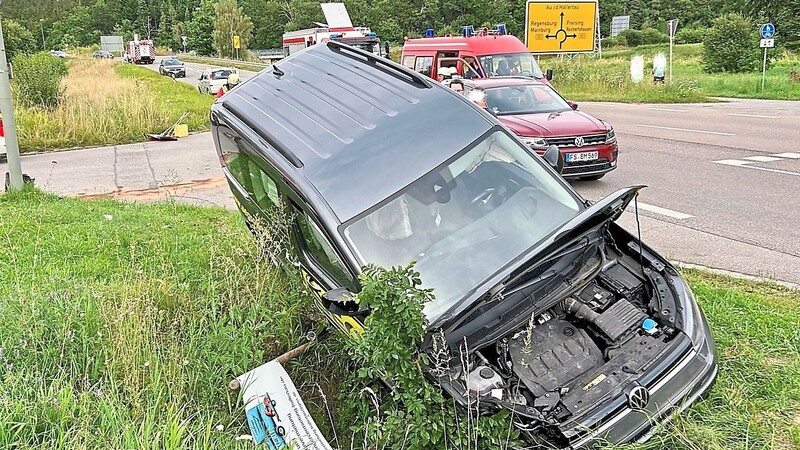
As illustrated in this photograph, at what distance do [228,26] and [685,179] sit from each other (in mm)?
76068

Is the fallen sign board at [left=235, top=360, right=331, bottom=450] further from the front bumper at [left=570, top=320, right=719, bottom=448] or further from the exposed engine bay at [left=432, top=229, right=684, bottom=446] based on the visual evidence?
the front bumper at [left=570, top=320, right=719, bottom=448]

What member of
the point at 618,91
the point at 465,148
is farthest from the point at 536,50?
the point at 465,148

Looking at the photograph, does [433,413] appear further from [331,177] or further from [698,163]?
[698,163]

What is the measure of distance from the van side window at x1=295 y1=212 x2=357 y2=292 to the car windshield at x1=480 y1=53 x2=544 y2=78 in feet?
46.5

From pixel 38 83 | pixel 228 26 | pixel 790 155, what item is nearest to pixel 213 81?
pixel 38 83

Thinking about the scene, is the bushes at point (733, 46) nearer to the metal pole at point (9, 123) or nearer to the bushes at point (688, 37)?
the bushes at point (688, 37)

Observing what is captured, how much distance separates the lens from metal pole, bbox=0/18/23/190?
8.63 metres

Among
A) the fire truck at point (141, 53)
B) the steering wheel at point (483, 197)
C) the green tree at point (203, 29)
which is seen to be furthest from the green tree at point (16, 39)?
the green tree at point (203, 29)

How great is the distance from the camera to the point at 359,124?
14.2 ft

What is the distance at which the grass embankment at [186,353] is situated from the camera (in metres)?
3.31

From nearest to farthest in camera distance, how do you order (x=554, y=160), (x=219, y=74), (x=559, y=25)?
1. (x=554, y=160)
2. (x=559, y=25)
3. (x=219, y=74)

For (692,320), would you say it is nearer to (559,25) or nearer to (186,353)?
(186,353)

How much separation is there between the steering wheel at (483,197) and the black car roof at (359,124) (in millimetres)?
307

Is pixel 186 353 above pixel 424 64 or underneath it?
underneath
